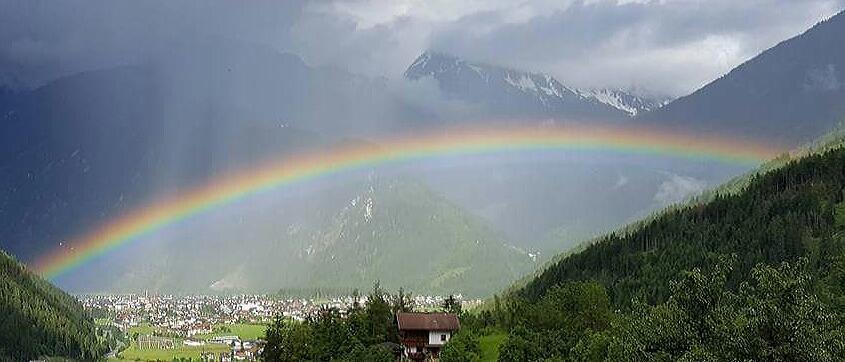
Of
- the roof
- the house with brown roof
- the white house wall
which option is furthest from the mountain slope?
the house with brown roof

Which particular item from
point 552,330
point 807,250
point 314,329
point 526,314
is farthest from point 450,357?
point 807,250

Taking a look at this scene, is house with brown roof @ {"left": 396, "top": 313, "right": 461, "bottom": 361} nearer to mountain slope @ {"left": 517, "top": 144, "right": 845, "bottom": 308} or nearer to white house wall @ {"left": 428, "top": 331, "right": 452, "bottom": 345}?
white house wall @ {"left": 428, "top": 331, "right": 452, "bottom": 345}

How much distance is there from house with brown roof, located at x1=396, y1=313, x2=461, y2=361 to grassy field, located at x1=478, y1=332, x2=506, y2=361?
6.29m

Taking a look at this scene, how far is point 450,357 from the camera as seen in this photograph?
3964 inches

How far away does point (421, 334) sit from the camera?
128 m

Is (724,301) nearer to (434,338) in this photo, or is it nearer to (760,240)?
(434,338)

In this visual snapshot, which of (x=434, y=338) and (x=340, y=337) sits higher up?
(x=340, y=337)

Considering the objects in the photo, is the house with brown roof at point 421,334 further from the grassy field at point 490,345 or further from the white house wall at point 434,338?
the grassy field at point 490,345

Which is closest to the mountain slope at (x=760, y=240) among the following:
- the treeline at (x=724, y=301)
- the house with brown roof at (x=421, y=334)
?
the treeline at (x=724, y=301)

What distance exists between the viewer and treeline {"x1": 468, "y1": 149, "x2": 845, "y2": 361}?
32.6 m

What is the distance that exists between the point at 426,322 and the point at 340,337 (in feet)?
47.1

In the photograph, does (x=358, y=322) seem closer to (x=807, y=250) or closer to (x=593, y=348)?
(x=593, y=348)

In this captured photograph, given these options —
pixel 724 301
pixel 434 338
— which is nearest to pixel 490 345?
pixel 434 338

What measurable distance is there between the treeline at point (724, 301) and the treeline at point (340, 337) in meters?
23.8
